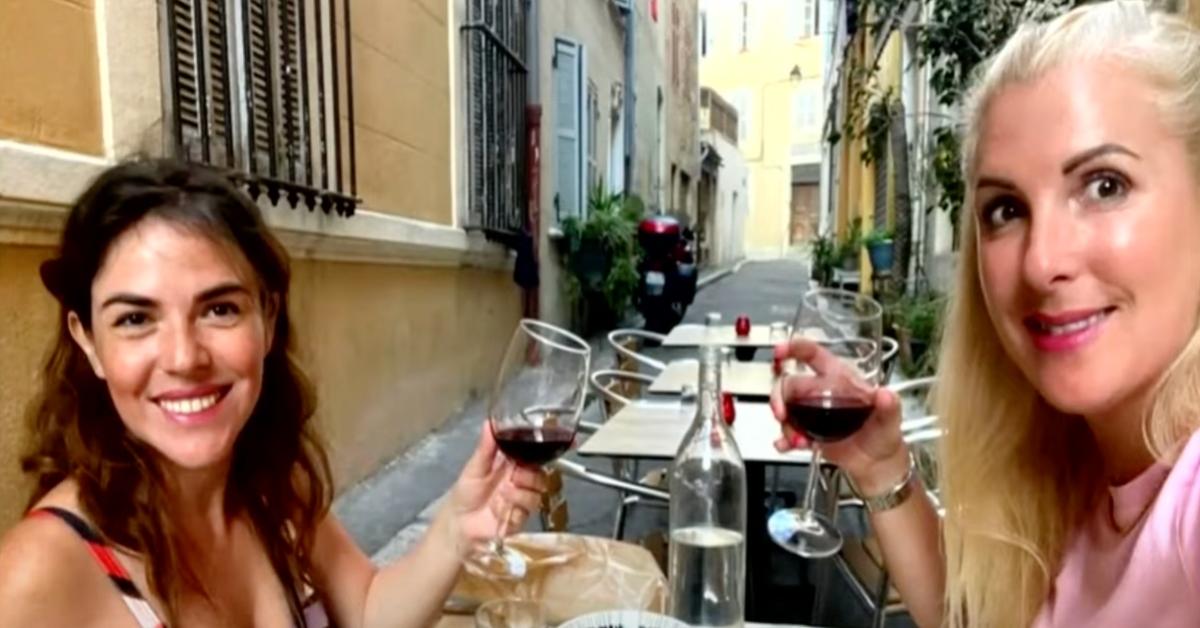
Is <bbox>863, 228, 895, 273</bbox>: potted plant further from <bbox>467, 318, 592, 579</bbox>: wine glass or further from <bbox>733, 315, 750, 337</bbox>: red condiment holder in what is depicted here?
<bbox>467, 318, 592, 579</bbox>: wine glass

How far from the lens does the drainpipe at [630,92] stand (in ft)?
38.7

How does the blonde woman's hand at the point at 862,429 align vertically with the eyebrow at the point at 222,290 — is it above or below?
below

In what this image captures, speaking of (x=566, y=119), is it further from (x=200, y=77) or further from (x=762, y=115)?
(x=762, y=115)

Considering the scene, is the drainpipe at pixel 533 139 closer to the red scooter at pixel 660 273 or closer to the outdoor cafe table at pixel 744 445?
the red scooter at pixel 660 273

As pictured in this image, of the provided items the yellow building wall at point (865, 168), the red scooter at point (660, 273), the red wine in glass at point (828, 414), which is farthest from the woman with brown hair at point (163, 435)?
the red scooter at point (660, 273)

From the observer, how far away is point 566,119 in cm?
780

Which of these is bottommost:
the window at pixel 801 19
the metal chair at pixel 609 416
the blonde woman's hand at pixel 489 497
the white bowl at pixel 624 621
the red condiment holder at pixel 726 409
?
the metal chair at pixel 609 416

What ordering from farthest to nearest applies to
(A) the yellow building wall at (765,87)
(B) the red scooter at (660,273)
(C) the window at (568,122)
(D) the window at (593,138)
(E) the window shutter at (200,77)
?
(A) the yellow building wall at (765,87) < (D) the window at (593,138) < (B) the red scooter at (660,273) < (C) the window at (568,122) < (E) the window shutter at (200,77)

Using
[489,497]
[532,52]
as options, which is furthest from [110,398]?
[532,52]

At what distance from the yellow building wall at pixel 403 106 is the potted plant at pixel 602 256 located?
2.62 meters

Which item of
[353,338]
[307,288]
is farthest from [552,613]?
[353,338]

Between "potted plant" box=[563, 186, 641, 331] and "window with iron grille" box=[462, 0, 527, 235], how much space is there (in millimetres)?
1184

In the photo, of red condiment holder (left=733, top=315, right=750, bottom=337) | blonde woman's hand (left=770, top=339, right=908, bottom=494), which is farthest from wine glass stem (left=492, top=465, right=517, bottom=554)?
red condiment holder (left=733, top=315, right=750, bottom=337)

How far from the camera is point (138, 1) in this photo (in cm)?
235
